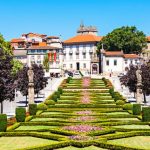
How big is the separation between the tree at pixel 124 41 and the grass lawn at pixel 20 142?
331ft

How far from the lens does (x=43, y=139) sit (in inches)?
1195

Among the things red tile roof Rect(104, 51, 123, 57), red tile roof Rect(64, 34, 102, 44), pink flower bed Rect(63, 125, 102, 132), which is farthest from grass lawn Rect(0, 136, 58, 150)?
red tile roof Rect(64, 34, 102, 44)

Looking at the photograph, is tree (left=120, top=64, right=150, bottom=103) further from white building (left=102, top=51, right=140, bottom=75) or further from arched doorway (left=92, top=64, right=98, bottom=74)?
arched doorway (left=92, top=64, right=98, bottom=74)

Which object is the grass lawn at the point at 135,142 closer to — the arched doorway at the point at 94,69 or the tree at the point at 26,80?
the tree at the point at 26,80

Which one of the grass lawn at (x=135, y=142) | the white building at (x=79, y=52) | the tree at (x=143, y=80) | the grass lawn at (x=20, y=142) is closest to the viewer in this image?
the grass lawn at (x=20, y=142)

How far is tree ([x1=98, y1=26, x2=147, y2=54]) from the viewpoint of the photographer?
427 feet

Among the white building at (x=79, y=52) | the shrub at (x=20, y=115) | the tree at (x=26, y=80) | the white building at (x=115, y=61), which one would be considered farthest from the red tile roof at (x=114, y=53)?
the shrub at (x=20, y=115)

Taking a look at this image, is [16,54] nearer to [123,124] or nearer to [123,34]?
[123,34]

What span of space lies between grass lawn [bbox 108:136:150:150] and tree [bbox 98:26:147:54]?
327ft

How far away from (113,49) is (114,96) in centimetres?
7102

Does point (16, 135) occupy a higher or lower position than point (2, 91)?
lower

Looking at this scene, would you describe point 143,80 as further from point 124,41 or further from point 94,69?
point 124,41

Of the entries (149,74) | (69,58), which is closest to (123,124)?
(149,74)

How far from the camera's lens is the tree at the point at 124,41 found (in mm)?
130000
